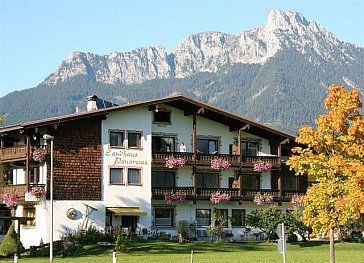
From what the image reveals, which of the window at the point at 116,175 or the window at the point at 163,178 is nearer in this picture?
the window at the point at 116,175

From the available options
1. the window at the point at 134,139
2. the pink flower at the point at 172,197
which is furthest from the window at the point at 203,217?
the window at the point at 134,139

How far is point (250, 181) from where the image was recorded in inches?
2623

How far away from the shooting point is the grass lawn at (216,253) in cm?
4253

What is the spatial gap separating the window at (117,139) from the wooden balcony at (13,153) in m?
6.30

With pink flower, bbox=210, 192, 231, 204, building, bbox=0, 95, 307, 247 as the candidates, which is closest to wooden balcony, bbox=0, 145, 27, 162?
building, bbox=0, 95, 307, 247

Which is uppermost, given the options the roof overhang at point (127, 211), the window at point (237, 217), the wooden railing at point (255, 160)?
the wooden railing at point (255, 160)

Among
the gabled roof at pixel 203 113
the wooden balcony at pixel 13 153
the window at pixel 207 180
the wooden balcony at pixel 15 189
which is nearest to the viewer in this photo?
the wooden balcony at pixel 15 189

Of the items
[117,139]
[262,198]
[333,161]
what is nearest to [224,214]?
[262,198]

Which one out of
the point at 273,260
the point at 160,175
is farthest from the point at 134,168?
the point at 273,260

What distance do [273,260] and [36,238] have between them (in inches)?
887

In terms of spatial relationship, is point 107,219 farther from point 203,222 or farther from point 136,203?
point 203,222

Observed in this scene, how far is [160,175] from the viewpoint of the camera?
207ft

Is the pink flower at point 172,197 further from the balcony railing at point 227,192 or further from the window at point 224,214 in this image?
the window at point 224,214

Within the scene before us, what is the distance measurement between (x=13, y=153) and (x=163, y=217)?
38.6 feet
